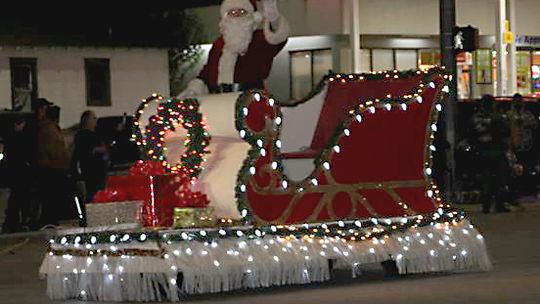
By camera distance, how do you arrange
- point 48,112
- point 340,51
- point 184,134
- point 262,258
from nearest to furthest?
point 262,258 → point 184,134 → point 48,112 → point 340,51

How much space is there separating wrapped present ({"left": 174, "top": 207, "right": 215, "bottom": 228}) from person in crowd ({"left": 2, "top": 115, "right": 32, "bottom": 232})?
328 inches

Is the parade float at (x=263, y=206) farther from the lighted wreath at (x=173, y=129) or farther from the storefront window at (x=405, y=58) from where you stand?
the storefront window at (x=405, y=58)

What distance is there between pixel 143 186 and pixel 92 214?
1.50ft

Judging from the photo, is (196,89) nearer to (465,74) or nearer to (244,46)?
(244,46)

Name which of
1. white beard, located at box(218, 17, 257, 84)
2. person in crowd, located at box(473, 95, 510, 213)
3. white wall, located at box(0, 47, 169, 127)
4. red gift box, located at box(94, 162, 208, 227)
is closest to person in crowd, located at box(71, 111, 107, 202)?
person in crowd, located at box(473, 95, 510, 213)

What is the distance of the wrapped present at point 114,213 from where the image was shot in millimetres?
10367

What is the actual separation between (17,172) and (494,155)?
22.6 feet

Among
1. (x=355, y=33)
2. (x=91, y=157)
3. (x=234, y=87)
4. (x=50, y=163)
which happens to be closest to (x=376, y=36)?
(x=355, y=33)

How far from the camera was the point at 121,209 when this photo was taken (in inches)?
408

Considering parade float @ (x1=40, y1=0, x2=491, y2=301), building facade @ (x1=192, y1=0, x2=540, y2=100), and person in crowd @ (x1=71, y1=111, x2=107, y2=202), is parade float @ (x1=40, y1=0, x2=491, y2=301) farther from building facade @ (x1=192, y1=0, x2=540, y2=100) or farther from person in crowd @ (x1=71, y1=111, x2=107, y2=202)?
building facade @ (x1=192, y1=0, x2=540, y2=100)

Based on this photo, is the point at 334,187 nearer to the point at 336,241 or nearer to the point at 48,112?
the point at 336,241

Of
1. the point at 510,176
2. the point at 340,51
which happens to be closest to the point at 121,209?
the point at 510,176

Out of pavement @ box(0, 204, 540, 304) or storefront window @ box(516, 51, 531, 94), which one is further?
storefront window @ box(516, 51, 531, 94)

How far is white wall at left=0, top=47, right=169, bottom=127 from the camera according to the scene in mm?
32875
